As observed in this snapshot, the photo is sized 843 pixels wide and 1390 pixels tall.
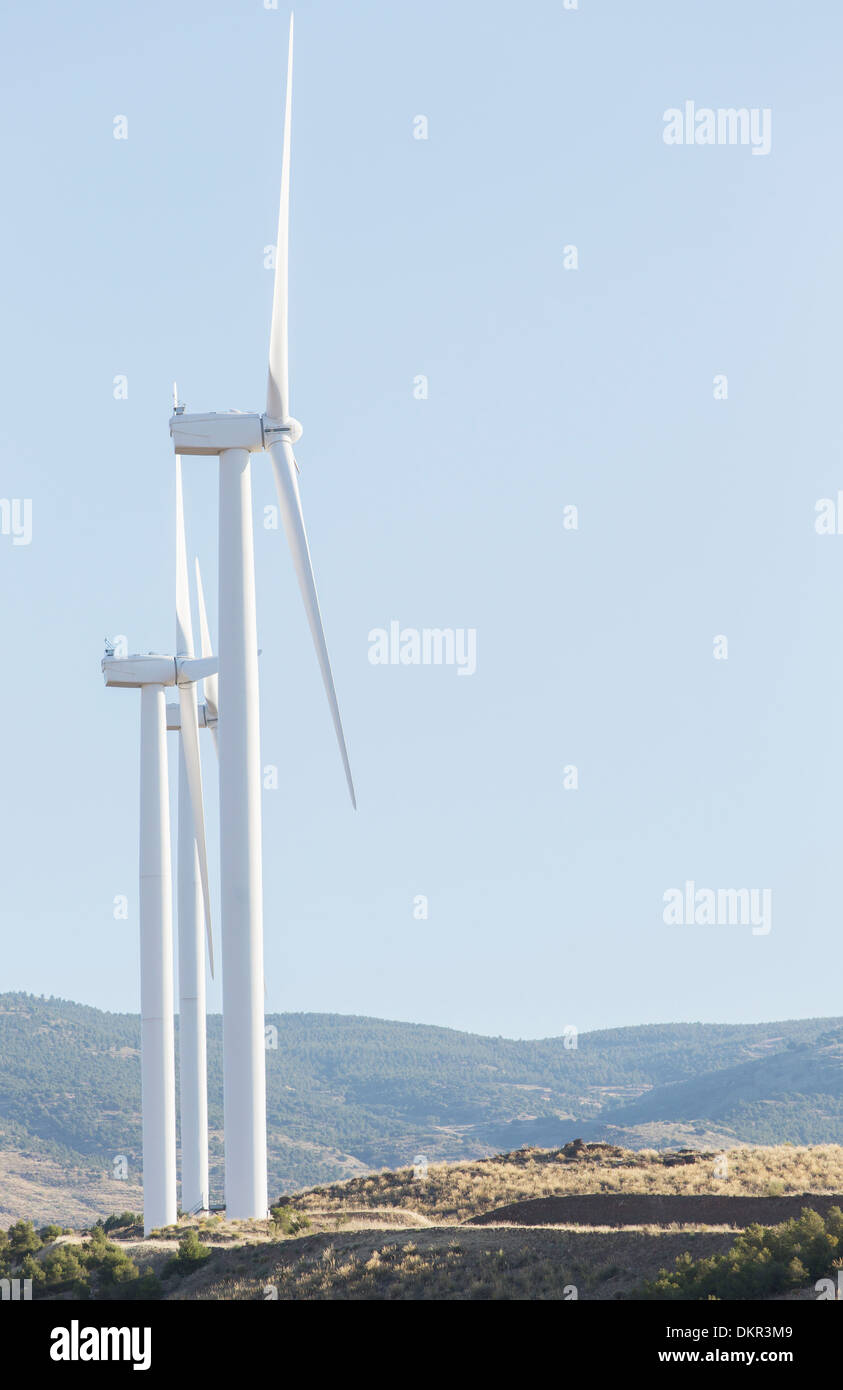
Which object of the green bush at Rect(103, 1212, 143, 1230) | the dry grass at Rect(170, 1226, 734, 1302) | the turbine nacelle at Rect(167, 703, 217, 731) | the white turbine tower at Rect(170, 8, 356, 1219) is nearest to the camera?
the dry grass at Rect(170, 1226, 734, 1302)

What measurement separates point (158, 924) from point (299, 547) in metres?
17.9

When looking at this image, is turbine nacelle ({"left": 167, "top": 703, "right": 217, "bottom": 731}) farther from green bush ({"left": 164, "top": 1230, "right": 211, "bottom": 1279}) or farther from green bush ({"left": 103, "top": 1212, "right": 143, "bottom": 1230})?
green bush ({"left": 164, "top": 1230, "right": 211, "bottom": 1279})

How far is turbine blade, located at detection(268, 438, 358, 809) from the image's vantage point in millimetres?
44688

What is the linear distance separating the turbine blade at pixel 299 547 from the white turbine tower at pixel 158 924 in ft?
49.2

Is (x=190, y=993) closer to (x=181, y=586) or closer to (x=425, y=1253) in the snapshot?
(x=181, y=586)

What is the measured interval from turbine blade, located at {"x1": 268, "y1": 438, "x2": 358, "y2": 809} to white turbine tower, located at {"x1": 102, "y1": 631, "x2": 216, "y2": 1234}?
15.0 meters

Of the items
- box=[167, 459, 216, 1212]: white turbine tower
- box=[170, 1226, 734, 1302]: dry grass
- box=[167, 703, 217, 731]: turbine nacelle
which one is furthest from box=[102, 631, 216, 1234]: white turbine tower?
box=[170, 1226, 734, 1302]: dry grass

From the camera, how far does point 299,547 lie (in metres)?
46.5

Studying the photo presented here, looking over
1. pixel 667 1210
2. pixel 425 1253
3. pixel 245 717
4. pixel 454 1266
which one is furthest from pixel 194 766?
pixel 454 1266

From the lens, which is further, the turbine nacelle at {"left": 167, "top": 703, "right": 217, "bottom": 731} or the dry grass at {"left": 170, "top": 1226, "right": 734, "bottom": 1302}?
the turbine nacelle at {"left": 167, "top": 703, "right": 217, "bottom": 731}

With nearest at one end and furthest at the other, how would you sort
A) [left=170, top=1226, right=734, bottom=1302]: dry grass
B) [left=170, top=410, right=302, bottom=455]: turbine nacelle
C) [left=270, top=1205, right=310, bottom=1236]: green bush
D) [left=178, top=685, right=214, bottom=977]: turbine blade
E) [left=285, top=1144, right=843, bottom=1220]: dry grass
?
1. [left=170, top=1226, right=734, bottom=1302]: dry grass
2. [left=270, top=1205, right=310, bottom=1236]: green bush
3. [left=170, top=410, right=302, bottom=455]: turbine nacelle
4. [left=285, top=1144, right=843, bottom=1220]: dry grass
5. [left=178, top=685, right=214, bottom=977]: turbine blade

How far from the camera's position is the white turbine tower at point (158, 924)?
57.0m

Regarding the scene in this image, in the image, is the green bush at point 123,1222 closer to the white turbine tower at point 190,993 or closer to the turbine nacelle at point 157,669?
the white turbine tower at point 190,993
